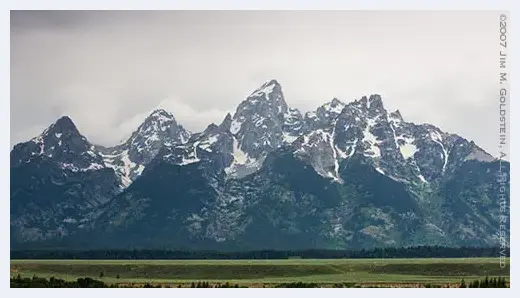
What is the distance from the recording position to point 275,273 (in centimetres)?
18188

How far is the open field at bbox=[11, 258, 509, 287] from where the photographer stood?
167m

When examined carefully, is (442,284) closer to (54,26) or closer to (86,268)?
(86,268)

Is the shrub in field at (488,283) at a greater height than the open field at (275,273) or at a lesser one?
greater

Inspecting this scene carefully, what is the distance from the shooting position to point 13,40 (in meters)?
198

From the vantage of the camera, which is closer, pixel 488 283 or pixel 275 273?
pixel 488 283

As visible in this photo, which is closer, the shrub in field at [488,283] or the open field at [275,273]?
the shrub in field at [488,283]

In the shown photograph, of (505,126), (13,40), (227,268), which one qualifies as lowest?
(227,268)

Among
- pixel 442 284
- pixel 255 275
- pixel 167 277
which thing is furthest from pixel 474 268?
pixel 167 277

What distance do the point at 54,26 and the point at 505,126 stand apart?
266ft

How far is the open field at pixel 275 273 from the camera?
167000 mm

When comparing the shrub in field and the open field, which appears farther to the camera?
the open field

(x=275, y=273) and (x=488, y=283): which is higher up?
(x=488, y=283)

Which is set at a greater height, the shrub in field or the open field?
the shrub in field

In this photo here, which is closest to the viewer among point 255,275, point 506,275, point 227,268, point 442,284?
point 442,284
